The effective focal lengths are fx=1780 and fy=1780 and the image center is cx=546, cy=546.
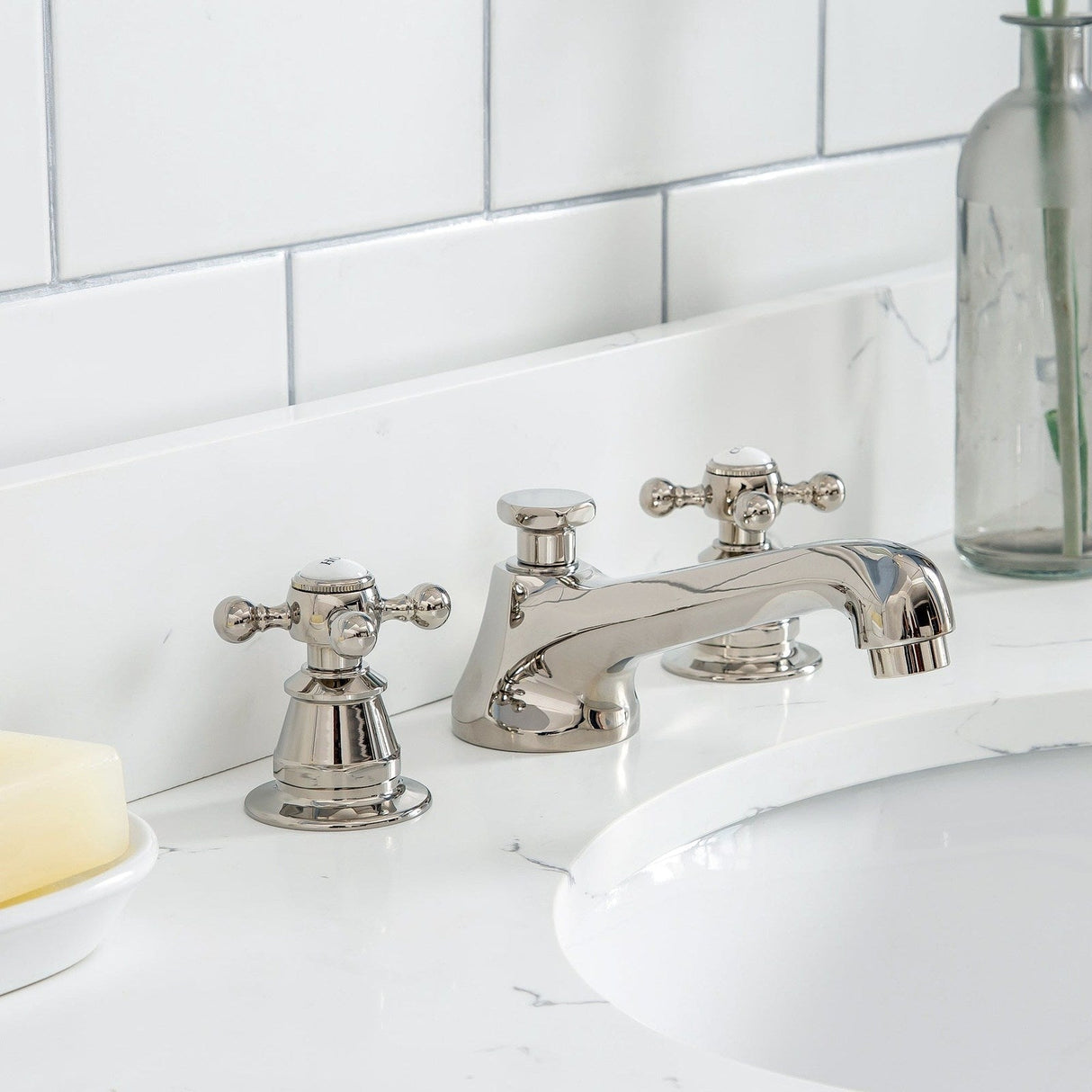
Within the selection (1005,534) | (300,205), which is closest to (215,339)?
(300,205)

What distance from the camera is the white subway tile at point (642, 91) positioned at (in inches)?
29.0

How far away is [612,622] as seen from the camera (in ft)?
2.09

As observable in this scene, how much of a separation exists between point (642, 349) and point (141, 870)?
37 cm

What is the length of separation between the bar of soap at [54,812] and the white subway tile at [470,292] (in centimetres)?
23

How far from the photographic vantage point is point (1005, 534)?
0.86 metres

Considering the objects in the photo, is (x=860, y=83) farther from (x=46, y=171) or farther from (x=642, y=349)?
(x=46, y=171)

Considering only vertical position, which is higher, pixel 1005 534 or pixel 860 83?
pixel 860 83

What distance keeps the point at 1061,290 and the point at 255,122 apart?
0.39 metres

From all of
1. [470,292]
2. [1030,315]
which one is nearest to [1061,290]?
[1030,315]

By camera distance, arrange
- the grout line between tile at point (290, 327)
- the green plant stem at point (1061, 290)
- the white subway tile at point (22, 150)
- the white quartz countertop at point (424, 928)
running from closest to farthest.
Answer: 1. the white quartz countertop at point (424, 928)
2. the white subway tile at point (22, 150)
3. the grout line between tile at point (290, 327)
4. the green plant stem at point (1061, 290)

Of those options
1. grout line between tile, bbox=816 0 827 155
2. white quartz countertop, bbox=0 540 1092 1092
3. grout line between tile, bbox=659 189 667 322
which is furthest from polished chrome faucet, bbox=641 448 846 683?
grout line between tile, bbox=816 0 827 155

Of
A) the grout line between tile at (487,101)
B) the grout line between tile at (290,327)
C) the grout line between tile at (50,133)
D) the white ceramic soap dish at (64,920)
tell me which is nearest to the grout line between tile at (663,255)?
the grout line between tile at (487,101)

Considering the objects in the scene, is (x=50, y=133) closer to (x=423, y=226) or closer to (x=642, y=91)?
(x=423, y=226)

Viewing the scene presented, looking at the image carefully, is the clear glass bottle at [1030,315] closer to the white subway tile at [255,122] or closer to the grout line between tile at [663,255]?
the grout line between tile at [663,255]
